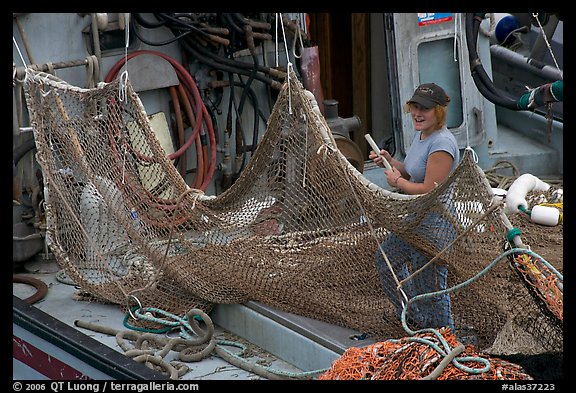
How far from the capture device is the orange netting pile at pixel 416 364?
475 centimetres

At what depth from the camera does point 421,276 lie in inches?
221

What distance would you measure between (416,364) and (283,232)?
1.66 metres

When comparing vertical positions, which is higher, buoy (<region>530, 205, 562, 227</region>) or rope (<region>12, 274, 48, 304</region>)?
buoy (<region>530, 205, 562, 227</region>)

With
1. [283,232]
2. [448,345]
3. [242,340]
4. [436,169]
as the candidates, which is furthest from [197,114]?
[448,345]

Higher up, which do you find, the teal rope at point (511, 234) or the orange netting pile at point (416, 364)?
the teal rope at point (511, 234)

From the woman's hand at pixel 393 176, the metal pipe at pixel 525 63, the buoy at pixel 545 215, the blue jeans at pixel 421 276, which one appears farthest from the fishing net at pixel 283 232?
the metal pipe at pixel 525 63

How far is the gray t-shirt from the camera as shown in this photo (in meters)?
5.67

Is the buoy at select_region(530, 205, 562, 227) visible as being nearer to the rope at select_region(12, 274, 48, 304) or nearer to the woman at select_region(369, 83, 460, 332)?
the woman at select_region(369, 83, 460, 332)

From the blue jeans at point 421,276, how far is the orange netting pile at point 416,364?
0.55 m

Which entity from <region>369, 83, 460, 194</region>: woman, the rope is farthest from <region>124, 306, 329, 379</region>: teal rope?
<region>369, 83, 460, 194</region>: woman

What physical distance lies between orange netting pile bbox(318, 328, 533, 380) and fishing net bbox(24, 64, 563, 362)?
292 millimetres

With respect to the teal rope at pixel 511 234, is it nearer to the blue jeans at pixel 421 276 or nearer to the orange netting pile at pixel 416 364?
the blue jeans at pixel 421 276
